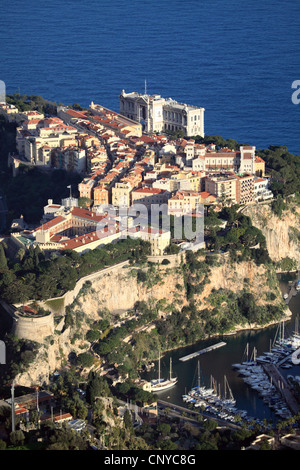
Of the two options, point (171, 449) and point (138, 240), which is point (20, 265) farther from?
point (171, 449)

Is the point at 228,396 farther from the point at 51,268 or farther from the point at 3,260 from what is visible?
the point at 3,260

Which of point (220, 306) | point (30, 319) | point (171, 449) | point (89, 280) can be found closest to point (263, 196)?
point (220, 306)

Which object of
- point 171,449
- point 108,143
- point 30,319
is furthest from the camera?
point 108,143

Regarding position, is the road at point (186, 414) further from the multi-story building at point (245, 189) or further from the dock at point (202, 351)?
the multi-story building at point (245, 189)

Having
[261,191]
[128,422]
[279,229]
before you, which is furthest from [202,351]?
[261,191]

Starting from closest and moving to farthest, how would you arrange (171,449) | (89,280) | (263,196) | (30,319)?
(171,449), (30,319), (89,280), (263,196)

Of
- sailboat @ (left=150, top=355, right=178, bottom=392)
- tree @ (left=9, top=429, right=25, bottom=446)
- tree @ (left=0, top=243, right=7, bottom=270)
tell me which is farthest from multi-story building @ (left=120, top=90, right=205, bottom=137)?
tree @ (left=9, top=429, right=25, bottom=446)
